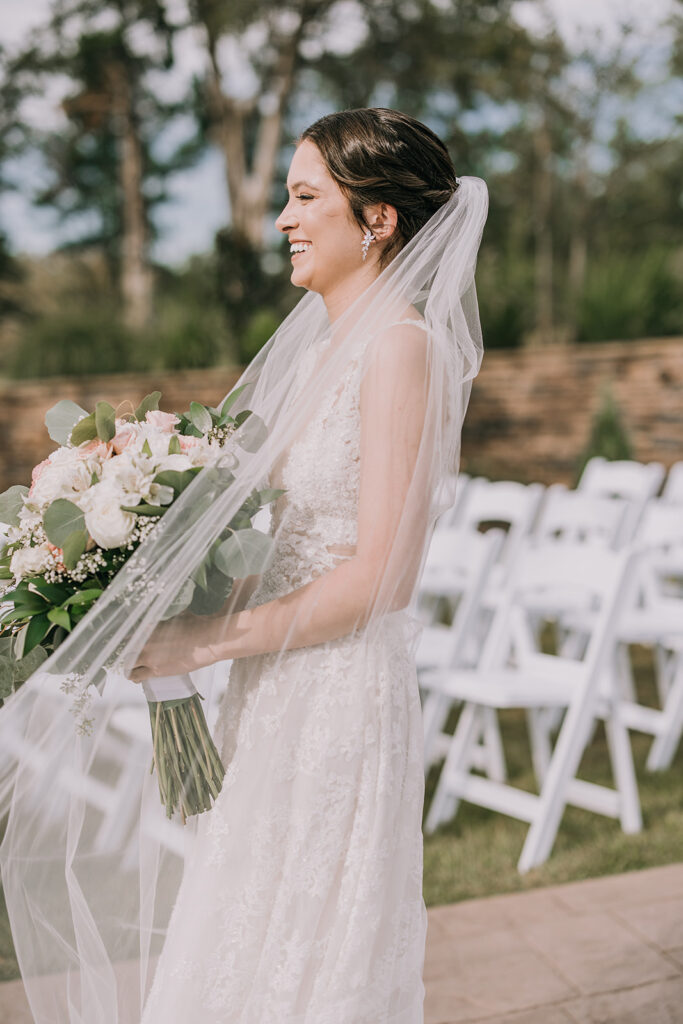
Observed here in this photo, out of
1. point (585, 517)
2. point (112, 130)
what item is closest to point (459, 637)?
point (585, 517)

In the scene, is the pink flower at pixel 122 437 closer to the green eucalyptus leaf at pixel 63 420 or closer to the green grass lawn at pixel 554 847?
the green eucalyptus leaf at pixel 63 420

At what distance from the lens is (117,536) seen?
1.68m

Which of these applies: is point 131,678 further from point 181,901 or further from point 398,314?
point 398,314

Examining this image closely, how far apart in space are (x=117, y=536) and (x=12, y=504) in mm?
333

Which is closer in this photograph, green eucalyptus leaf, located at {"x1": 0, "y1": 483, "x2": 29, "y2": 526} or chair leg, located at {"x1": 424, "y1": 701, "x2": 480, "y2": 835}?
green eucalyptus leaf, located at {"x1": 0, "y1": 483, "x2": 29, "y2": 526}

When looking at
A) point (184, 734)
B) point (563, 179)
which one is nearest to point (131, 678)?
point (184, 734)

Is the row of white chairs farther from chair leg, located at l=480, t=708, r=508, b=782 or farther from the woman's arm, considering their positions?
the woman's arm

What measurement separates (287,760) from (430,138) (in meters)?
1.14

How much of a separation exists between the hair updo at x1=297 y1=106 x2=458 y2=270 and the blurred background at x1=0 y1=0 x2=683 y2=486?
841 centimetres

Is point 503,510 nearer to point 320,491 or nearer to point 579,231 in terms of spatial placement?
point 320,491

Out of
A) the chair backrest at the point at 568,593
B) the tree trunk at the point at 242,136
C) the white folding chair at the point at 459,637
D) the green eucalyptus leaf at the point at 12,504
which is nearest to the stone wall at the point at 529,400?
the tree trunk at the point at 242,136

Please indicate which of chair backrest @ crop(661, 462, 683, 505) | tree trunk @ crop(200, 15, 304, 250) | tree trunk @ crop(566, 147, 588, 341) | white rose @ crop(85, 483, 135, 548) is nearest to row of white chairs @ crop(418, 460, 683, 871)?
chair backrest @ crop(661, 462, 683, 505)

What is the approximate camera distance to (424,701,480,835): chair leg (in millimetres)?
4305

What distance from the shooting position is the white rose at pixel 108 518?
5.50ft
